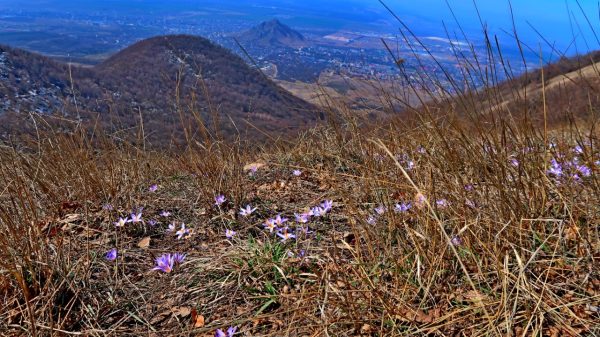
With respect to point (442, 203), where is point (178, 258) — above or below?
below

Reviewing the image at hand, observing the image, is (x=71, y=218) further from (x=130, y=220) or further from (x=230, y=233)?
(x=230, y=233)

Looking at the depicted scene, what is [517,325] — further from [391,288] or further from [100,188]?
[100,188]

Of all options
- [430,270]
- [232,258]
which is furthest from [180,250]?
[430,270]

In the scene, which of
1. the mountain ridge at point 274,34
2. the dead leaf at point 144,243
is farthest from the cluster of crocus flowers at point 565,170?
the mountain ridge at point 274,34

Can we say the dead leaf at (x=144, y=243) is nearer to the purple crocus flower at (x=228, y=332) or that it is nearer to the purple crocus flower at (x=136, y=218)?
the purple crocus flower at (x=136, y=218)

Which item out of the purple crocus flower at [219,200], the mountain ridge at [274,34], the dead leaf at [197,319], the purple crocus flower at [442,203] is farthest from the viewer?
the mountain ridge at [274,34]

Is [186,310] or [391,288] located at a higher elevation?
[391,288]

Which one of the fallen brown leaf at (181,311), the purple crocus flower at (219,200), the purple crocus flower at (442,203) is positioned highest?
the purple crocus flower at (442,203)

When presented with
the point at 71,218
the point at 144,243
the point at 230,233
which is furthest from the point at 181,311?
the point at 71,218
